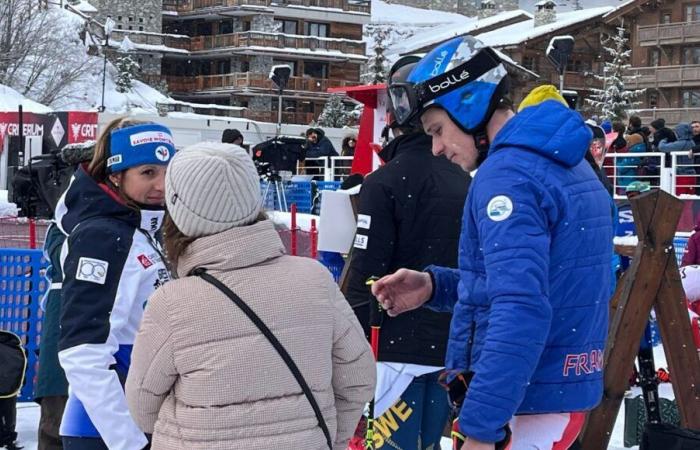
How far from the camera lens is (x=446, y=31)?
267 feet

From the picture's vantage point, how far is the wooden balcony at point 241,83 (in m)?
59.0

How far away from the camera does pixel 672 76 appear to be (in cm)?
5147

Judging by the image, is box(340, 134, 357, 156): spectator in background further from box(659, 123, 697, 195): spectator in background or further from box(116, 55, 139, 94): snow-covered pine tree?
box(116, 55, 139, 94): snow-covered pine tree

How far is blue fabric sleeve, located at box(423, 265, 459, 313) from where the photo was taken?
3.33 m

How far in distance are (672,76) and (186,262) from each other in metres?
52.1

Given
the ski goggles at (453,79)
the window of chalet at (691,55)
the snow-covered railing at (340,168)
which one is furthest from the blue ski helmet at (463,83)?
the window of chalet at (691,55)

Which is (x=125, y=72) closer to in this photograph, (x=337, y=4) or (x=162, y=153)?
(x=337, y=4)

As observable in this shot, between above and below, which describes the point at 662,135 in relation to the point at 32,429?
above

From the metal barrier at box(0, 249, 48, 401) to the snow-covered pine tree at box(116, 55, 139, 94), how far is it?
49.3m

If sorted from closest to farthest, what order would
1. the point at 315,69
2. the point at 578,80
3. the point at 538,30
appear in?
1. the point at 578,80
2. the point at 538,30
3. the point at 315,69

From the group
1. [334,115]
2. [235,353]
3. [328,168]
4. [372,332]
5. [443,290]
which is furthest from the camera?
[334,115]

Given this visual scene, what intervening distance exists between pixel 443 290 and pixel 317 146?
18123 mm

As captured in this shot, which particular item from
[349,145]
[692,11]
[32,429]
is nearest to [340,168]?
[349,145]

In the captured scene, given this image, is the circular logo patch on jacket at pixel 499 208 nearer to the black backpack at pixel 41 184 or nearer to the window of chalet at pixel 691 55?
the black backpack at pixel 41 184
